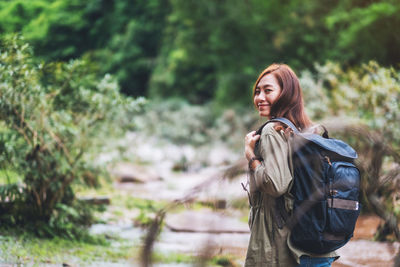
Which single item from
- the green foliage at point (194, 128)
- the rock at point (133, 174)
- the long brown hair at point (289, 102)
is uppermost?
the long brown hair at point (289, 102)

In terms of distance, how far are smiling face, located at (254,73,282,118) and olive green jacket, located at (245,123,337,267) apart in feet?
0.71

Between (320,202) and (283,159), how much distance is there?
0.24 meters

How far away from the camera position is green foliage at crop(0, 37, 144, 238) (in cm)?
466

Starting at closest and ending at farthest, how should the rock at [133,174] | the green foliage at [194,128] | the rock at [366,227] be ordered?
the rock at [366,227] < the rock at [133,174] < the green foliage at [194,128]

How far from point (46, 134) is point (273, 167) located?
362 centimetres

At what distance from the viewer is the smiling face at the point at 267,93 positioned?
2.27 meters

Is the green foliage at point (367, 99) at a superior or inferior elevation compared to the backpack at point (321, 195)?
superior

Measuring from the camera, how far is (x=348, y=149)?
2.08m

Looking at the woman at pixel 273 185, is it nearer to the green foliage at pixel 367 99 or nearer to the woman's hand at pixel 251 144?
the woman's hand at pixel 251 144

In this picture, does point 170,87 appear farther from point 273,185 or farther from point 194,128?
point 273,185

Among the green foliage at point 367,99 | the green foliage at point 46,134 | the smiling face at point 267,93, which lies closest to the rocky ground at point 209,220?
the smiling face at point 267,93

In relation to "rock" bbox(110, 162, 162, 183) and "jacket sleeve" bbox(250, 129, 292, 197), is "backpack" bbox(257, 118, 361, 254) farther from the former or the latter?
"rock" bbox(110, 162, 162, 183)

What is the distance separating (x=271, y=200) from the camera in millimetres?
2100

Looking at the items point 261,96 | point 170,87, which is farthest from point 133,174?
point 170,87
